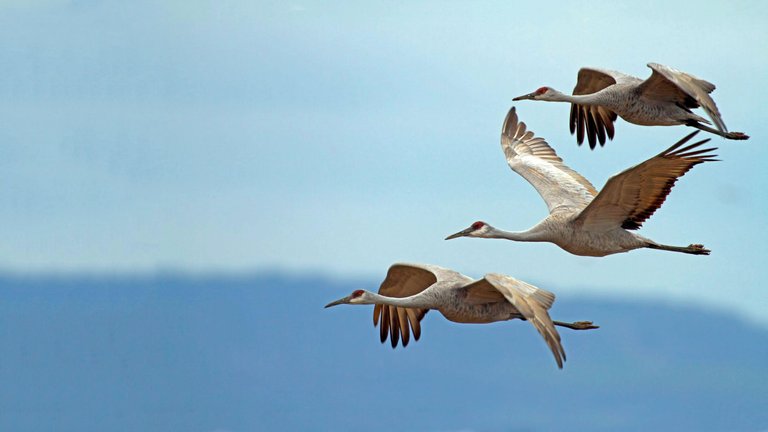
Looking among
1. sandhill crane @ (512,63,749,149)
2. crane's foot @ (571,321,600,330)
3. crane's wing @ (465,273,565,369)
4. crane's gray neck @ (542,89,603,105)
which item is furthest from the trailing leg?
crane's wing @ (465,273,565,369)

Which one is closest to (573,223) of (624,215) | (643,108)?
(624,215)

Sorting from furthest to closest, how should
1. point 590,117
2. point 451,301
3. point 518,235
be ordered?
1. point 590,117
2. point 518,235
3. point 451,301

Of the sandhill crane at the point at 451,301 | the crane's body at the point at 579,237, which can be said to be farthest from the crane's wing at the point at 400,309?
the crane's body at the point at 579,237

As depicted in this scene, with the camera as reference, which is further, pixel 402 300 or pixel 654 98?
pixel 654 98

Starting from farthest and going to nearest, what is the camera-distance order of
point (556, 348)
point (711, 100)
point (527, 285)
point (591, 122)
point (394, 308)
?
point (591, 122), point (394, 308), point (711, 100), point (527, 285), point (556, 348)

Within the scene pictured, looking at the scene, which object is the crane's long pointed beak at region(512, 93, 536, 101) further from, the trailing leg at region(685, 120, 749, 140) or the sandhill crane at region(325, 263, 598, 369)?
the sandhill crane at region(325, 263, 598, 369)

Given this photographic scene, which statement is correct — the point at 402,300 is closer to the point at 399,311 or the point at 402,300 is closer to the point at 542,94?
the point at 399,311

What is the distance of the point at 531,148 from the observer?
22.5 m

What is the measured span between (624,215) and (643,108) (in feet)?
5.54

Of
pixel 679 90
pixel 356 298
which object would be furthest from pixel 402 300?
pixel 679 90

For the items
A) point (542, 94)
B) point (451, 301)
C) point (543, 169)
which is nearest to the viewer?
point (451, 301)

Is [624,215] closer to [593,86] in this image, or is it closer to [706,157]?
[706,157]

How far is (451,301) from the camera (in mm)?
18375

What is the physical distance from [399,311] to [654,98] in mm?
4433
